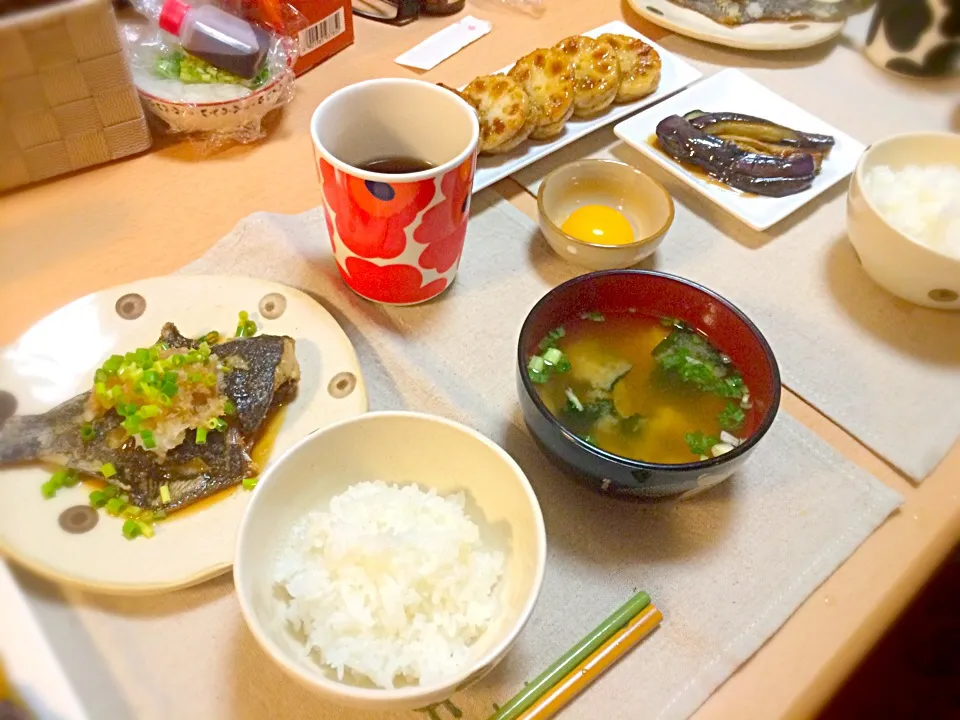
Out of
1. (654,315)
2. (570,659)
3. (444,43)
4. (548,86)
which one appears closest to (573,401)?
(654,315)

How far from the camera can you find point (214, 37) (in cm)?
120

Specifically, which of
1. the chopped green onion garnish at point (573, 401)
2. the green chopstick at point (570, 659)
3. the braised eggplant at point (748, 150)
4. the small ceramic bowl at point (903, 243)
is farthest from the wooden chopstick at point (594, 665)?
the braised eggplant at point (748, 150)

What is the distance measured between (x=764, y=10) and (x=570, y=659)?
4.81 ft

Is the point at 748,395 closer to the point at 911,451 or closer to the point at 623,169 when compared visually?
the point at 911,451

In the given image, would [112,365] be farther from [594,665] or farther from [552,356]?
[594,665]

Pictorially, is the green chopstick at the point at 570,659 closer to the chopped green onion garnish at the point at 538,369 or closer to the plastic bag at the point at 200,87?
the chopped green onion garnish at the point at 538,369

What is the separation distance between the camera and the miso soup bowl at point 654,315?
73cm

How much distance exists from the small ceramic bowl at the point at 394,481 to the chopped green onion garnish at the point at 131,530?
0.53ft

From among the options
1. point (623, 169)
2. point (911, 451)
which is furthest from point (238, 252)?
point (911, 451)

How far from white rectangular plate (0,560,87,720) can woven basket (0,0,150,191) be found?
71cm

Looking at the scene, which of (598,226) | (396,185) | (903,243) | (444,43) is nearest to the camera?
(396,185)

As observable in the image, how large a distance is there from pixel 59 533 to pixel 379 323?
47 centimetres

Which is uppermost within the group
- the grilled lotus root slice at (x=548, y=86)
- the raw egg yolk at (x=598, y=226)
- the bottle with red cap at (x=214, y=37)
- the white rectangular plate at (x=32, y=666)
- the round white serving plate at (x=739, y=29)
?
the bottle with red cap at (x=214, y=37)

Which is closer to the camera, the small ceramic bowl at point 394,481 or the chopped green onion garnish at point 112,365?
the small ceramic bowl at point 394,481
